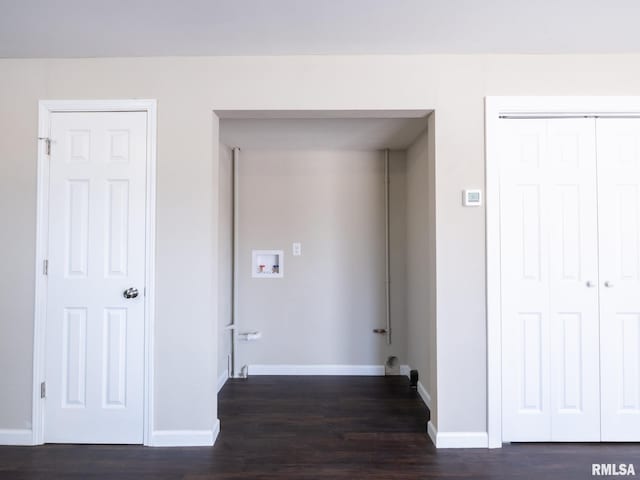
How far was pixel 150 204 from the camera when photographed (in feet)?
7.96

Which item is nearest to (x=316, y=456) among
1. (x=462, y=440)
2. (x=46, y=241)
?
(x=462, y=440)

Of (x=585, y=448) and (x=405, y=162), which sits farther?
(x=405, y=162)

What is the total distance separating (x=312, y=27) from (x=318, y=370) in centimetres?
308

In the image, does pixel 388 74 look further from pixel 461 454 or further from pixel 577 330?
pixel 461 454

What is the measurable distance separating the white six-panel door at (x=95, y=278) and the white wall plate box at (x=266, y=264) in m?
1.56

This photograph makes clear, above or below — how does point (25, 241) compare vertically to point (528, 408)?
above

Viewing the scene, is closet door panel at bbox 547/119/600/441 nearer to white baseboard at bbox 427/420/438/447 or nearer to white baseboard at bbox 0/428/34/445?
white baseboard at bbox 427/420/438/447

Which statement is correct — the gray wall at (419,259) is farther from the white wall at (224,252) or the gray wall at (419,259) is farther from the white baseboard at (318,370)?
the white wall at (224,252)

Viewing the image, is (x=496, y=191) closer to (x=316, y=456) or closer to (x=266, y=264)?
(x=316, y=456)

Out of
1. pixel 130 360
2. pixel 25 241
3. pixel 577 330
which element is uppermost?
pixel 25 241

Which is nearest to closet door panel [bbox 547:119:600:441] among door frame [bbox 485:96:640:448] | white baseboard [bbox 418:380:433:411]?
door frame [bbox 485:96:640:448]

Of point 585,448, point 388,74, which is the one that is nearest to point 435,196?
point 388,74

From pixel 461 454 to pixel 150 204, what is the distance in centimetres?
252

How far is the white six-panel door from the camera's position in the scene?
242 centimetres
